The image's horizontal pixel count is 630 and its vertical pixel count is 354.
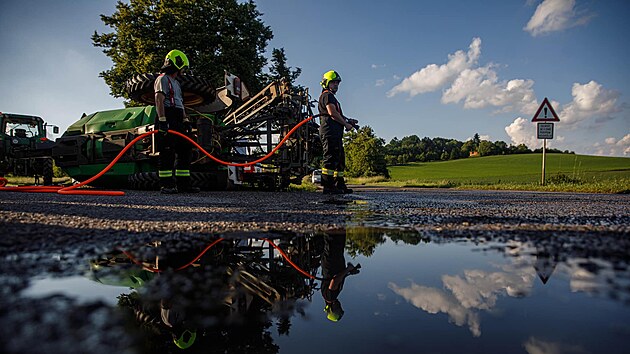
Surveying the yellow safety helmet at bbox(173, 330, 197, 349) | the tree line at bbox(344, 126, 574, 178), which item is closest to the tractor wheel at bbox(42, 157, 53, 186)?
the yellow safety helmet at bbox(173, 330, 197, 349)

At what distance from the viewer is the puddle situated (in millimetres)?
919

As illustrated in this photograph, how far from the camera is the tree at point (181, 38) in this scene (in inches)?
653

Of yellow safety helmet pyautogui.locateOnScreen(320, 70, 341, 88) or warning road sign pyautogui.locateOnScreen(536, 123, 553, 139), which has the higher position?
yellow safety helmet pyautogui.locateOnScreen(320, 70, 341, 88)

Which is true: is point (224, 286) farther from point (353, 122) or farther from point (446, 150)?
point (446, 150)

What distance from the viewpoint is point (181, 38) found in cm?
1703

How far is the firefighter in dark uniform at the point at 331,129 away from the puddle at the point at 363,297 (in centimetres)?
489

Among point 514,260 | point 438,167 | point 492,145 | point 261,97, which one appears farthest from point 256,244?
point 492,145

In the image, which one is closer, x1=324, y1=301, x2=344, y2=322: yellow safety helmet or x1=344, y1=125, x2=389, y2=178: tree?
x1=324, y1=301, x2=344, y2=322: yellow safety helmet

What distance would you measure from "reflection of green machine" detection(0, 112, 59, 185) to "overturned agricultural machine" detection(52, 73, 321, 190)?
4.54ft

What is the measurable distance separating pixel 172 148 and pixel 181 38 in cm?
1296

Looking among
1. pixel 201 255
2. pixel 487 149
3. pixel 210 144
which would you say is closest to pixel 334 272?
pixel 201 255

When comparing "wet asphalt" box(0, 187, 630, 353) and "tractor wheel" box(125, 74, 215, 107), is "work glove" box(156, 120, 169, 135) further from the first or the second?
"wet asphalt" box(0, 187, 630, 353)

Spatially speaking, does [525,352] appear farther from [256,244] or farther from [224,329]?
[256,244]

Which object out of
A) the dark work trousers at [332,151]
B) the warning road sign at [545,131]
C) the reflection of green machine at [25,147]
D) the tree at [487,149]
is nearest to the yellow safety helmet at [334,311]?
the dark work trousers at [332,151]
